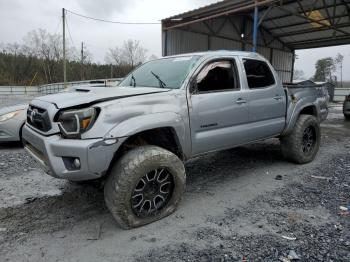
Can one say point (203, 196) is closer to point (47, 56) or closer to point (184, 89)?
point (184, 89)

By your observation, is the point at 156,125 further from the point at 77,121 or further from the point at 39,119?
the point at 39,119

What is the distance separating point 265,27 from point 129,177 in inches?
826

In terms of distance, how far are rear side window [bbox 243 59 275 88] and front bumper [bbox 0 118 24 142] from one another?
4653 mm

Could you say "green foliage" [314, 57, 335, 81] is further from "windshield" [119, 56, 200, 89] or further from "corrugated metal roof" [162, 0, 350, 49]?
"windshield" [119, 56, 200, 89]

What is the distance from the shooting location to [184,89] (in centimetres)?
360

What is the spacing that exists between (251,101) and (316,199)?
153 centimetres

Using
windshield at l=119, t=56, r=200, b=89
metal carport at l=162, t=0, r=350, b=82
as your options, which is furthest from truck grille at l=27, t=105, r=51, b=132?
metal carport at l=162, t=0, r=350, b=82

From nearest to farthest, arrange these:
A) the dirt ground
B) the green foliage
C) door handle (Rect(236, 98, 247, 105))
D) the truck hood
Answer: the dirt ground
the truck hood
door handle (Rect(236, 98, 247, 105))
the green foliage

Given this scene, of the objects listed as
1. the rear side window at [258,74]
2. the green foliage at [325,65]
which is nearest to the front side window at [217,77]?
the rear side window at [258,74]

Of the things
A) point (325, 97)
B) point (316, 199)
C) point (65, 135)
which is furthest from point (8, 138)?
point (325, 97)

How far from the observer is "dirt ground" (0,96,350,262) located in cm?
281

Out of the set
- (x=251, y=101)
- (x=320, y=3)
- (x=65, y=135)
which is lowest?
(x=65, y=135)

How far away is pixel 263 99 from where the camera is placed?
453cm

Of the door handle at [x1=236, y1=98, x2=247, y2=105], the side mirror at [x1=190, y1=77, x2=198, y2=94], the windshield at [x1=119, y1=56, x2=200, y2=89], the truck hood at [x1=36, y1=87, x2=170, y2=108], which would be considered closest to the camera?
→ the truck hood at [x1=36, y1=87, x2=170, y2=108]
